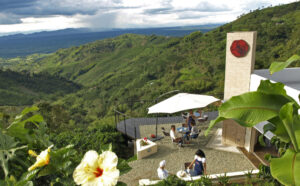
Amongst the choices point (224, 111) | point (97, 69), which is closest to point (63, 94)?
point (97, 69)

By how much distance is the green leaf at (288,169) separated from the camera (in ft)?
6.43

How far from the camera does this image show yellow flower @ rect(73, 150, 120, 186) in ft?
3.78

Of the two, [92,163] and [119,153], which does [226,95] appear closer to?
[119,153]

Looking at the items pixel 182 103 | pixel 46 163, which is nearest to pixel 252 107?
pixel 46 163

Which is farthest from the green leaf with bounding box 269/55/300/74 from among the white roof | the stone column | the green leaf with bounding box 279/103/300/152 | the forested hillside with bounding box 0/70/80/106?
the forested hillside with bounding box 0/70/80/106

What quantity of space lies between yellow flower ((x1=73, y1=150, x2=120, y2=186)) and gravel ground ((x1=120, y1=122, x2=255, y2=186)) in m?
5.80

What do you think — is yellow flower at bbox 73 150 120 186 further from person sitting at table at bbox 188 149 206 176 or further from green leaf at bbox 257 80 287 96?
person sitting at table at bbox 188 149 206 176

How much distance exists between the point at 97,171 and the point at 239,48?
7.51 metres

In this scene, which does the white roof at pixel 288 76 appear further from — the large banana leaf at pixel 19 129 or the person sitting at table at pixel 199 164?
the large banana leaf at pixel 19 129

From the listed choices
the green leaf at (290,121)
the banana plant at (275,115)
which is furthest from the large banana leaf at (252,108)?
the green leaf at (290,121)

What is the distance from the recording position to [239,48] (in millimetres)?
7703

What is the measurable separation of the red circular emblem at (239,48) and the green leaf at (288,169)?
6.11 metres

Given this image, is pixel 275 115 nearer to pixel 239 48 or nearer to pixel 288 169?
pixel 288 169

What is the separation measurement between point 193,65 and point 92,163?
5843 cm
